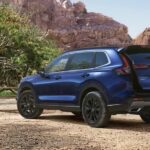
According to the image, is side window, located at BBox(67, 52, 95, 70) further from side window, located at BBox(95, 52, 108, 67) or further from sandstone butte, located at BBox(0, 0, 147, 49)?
sandstone butte, located at BBox(0, 0, 147, 49)

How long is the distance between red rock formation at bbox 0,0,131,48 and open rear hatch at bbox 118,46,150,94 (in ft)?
167

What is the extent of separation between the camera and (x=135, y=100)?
37.6 ft

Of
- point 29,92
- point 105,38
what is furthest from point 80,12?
point 29,92

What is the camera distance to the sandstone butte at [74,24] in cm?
6512

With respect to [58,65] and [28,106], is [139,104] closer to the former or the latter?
[58,65]

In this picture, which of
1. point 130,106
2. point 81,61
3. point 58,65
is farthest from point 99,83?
point 58,65

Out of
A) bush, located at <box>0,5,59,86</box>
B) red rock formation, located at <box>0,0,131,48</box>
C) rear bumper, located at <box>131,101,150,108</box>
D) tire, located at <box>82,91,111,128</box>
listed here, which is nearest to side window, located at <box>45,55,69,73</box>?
tire, located at <box>82,91,111,128</box>

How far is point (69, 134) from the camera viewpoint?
10695 millimetres

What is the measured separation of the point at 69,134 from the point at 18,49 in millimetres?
22976

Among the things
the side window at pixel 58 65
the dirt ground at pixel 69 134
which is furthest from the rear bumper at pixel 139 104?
the side window at pixel 58 65

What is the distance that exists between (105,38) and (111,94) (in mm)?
56466

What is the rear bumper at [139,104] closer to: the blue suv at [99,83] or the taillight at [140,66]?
the blue suv at [99,83]

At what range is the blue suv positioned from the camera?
455 inches

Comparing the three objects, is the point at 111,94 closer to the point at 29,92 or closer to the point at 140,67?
the point at 140,67
